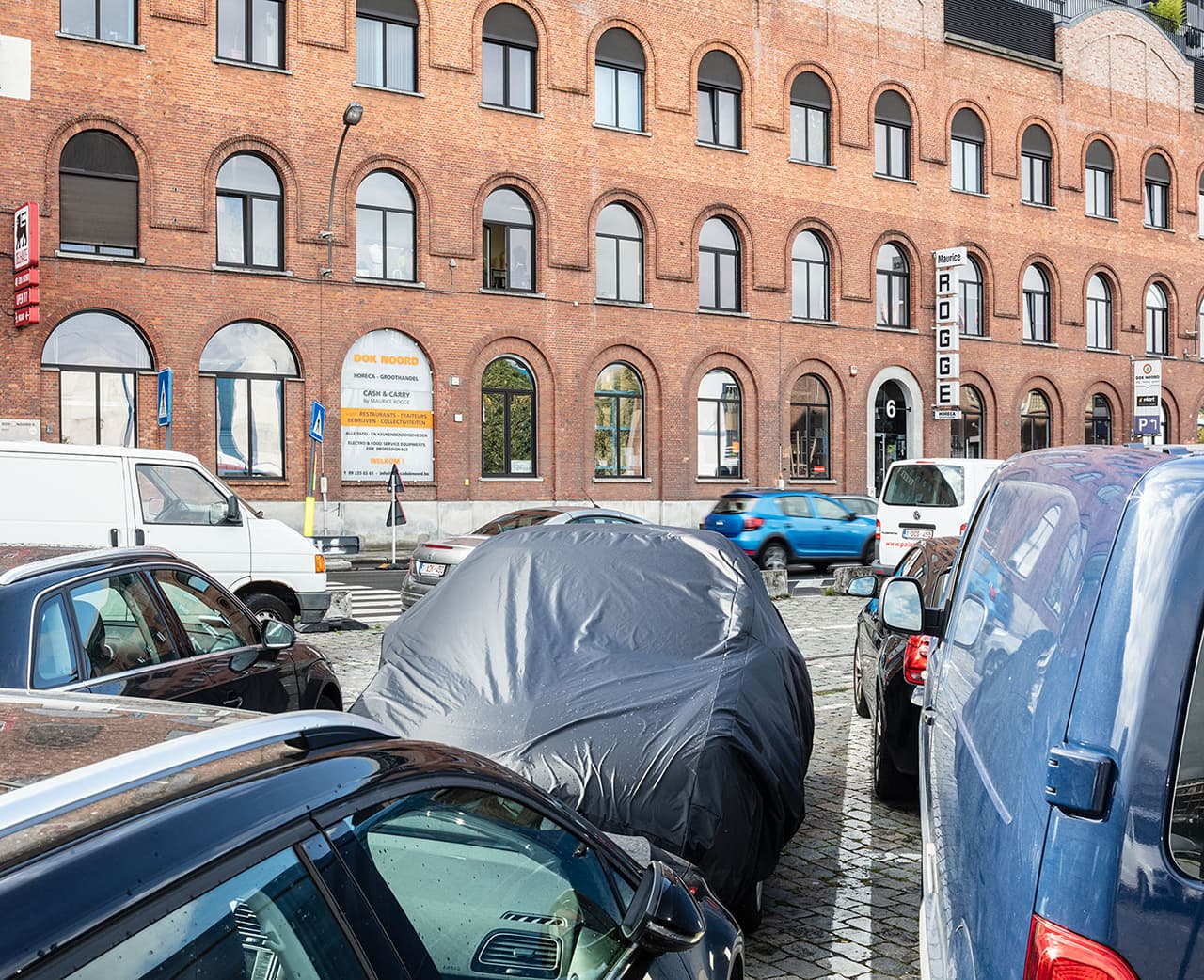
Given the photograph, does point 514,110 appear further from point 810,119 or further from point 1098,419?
point 1098,419

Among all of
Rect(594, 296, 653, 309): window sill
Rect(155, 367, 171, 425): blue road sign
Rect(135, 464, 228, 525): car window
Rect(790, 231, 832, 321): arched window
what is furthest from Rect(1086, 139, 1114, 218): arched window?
Rect(135, 464, 228, 525): car window

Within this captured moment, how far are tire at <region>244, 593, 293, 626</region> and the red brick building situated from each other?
43.5 feet

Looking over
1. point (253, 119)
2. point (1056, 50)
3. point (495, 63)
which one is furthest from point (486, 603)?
point (1056, 50)

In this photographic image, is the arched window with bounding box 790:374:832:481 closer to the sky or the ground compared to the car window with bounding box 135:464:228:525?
closer to the sky

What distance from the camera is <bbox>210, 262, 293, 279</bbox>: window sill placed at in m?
24.4

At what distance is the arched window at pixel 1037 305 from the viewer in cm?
3686

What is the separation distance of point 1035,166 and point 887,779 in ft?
114

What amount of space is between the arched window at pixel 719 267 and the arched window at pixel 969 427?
8.53m

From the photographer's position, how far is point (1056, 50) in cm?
3756

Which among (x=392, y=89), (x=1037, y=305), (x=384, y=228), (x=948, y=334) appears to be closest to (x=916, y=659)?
(x=384, y=228)

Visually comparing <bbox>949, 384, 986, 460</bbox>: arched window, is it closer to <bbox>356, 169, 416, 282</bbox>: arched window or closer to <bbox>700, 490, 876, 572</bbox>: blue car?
<bbox>700, 490, 876, 572</bbox>: blue car

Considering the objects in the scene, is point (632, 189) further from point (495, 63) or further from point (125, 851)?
point (125, 851)

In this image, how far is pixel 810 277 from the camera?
3244cm

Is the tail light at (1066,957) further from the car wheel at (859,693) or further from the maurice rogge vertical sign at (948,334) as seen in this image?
the maurice rogge vertical sign at (948,334)
